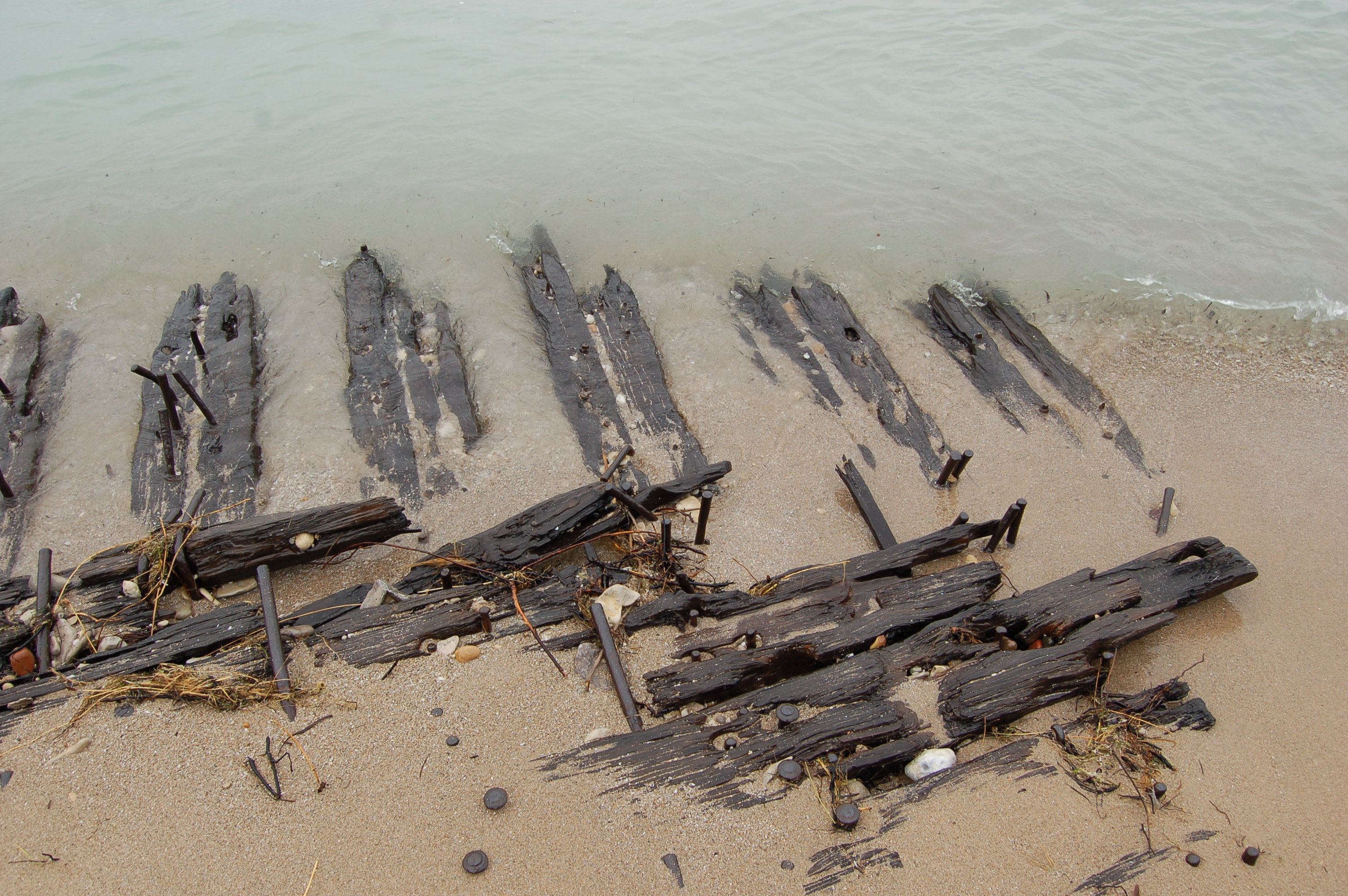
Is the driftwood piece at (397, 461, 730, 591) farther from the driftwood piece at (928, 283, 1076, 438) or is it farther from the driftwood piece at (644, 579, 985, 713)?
the driftwood piece at (928, 283, 1076, 438)

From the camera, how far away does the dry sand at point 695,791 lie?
12.1ft

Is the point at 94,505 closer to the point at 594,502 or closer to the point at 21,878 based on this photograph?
the point at 21,878

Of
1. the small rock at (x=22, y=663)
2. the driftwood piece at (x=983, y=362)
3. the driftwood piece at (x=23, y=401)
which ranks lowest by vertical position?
the driftwood piece at (x=23, y=401)

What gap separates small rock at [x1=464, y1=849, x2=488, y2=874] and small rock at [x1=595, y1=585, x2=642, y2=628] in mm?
1607

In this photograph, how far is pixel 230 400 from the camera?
23.9ft

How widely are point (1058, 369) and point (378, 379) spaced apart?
7388 mm

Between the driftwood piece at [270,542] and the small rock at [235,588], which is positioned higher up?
the driftwood piece at [270,542]

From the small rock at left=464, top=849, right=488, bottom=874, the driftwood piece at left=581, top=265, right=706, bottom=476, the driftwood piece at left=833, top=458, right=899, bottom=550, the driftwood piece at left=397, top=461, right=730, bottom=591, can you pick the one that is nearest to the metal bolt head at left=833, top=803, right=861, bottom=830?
the small rock at left=464, top=849, right=488, bottom=874

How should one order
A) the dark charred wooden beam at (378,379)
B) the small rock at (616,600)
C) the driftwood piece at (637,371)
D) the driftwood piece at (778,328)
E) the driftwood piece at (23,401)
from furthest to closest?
the driftwood piece at (778,328) → the driftwood piece at (637,371) → the dark charred wooden beam at (378,379) → the driftwood piece at (23,401) → the small rock at (616,600)

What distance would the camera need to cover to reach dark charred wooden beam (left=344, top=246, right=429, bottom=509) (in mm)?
6711

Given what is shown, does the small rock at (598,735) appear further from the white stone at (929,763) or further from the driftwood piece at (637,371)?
the driftwood piece at (637,371)

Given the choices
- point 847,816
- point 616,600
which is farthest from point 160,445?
point 847,816

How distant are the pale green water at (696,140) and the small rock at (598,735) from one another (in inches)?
265

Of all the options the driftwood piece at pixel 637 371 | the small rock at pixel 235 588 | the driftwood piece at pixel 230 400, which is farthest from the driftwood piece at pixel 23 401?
the driftwood piece at pixel 637 371
